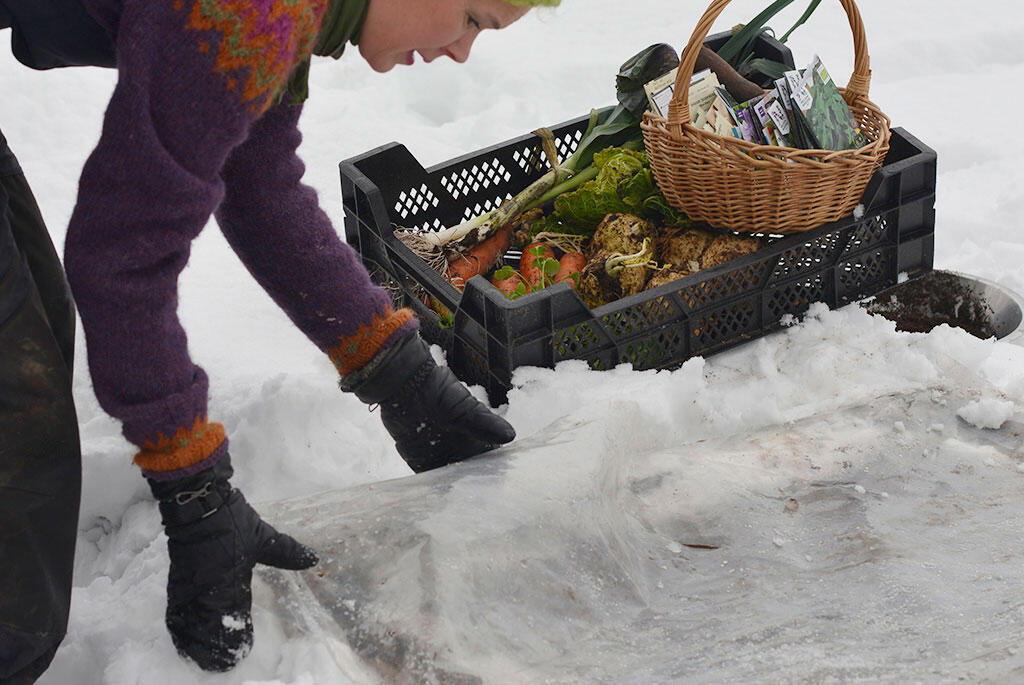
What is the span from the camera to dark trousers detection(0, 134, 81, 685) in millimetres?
1461

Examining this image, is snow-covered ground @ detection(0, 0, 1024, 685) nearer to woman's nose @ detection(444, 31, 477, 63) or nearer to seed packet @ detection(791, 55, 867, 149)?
woman's nose @ detection(444, 31, 477, 63)

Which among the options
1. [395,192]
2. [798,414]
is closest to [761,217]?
[798,414]

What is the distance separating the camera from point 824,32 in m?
4.65

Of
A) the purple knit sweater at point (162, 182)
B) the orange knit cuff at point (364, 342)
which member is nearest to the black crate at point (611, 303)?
the orange knit cuff at point (364, 342)

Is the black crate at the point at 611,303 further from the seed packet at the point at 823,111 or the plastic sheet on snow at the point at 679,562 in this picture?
the plastic sheet on snow at the point at 679,562

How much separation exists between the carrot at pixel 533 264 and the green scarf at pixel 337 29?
1.19 meters

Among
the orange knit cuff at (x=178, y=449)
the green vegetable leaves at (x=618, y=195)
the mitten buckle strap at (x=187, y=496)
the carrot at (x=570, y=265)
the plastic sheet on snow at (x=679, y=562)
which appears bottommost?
the plastic sheet on snow at (x=679, y=562)

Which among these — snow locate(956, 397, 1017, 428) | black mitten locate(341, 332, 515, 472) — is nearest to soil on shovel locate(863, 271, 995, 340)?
snow locate(956, 397, 1017, 428)

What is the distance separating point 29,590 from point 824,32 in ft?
12.9

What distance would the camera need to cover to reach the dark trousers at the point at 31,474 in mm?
1461

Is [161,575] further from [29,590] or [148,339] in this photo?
[148,339]

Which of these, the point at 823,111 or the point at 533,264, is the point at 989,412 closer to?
the point at 823,111

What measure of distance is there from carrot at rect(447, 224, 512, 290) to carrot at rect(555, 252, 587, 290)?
0.16 metres

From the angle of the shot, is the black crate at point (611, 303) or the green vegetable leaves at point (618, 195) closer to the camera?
the black crate at point (611, 303)
